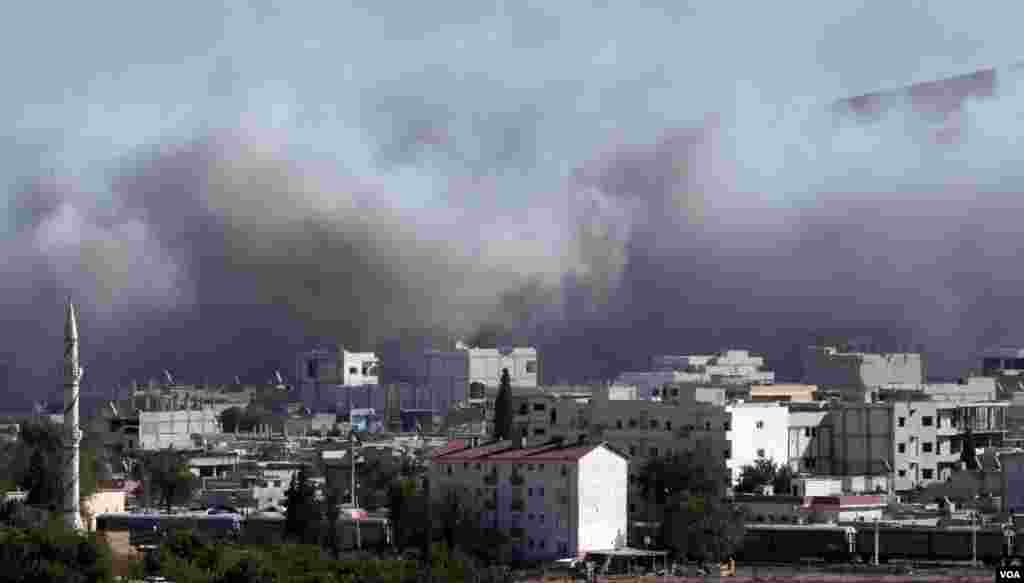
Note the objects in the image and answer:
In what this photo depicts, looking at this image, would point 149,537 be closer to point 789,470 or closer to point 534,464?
point 534,464

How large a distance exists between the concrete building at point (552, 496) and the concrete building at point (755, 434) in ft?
23.1

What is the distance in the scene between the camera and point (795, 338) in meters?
104

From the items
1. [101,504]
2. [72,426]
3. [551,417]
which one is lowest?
[101,504]

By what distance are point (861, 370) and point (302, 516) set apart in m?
29.4

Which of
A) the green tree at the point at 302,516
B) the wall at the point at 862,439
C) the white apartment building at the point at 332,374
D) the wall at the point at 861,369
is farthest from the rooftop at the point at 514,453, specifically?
the white apartment building at the point at 332,374

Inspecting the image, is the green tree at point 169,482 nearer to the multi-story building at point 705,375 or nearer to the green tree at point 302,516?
the green tree at point 302,516

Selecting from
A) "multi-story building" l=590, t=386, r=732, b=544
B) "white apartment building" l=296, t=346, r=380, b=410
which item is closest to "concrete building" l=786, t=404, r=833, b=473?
"multi-story building" l=590, t=386, r=732, b=544

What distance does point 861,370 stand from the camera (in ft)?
253

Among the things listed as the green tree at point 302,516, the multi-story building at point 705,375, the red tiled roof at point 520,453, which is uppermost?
the multi-story building at point 705,375

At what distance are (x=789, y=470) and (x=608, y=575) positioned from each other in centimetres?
1097

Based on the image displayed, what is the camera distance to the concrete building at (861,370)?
7581cm

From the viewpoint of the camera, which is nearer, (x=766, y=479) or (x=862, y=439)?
(x=766, y=479)

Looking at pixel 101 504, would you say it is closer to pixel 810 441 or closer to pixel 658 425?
pixel 658 425

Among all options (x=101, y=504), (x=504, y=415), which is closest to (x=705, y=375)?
(x=504, y=415)
